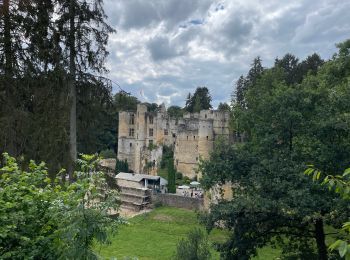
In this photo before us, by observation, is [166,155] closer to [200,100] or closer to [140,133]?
[140,133]

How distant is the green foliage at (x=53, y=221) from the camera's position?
5.46 m

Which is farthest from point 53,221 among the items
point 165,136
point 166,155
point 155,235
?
point 165,136

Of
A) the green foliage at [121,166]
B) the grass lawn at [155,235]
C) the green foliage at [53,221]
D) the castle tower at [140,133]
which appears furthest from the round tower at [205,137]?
the green foliage at [53,221]

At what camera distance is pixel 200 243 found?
1384 centimetres

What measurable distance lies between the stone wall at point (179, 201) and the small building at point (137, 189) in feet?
3.86

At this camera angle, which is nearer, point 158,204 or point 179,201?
point 179,201

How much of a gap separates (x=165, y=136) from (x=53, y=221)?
56.8m

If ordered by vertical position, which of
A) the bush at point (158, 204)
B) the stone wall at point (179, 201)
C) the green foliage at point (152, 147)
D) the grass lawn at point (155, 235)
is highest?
the green foliage at point (152, 147)

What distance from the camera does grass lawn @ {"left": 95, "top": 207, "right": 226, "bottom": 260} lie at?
24.0 meters

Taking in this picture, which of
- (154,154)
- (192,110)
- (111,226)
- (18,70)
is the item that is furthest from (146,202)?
(192,110)

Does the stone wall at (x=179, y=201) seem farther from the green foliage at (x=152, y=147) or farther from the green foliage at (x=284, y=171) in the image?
the green foliage at (x=284, y=171)

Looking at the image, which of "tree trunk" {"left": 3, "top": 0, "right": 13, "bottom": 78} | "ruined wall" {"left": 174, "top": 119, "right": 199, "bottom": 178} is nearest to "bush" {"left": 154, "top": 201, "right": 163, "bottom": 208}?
"ruined wall" {"left": 174, "top": 119, "right": 199, "bottom": 178}

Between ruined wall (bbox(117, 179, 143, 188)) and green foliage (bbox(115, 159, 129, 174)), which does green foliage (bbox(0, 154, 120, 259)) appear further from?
green foliage (bbox(115, 159, 129, 174))

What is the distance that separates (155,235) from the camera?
2886cm
